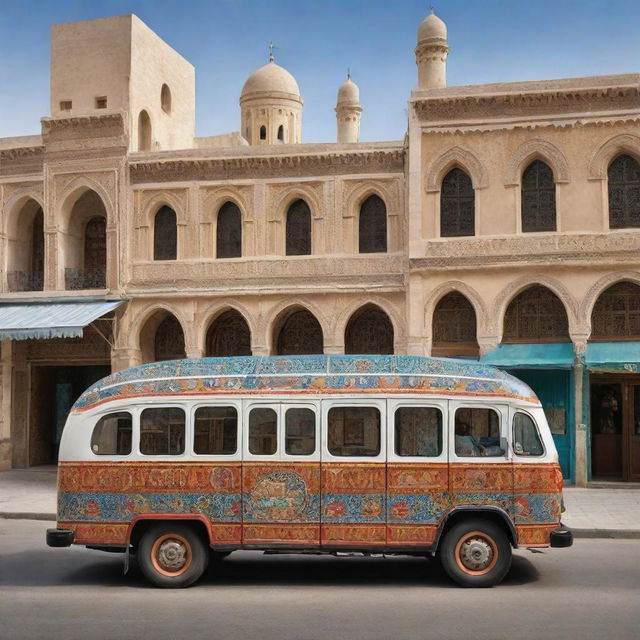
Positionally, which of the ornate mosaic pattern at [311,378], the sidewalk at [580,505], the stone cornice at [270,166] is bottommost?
the sidewalk at [580,505]

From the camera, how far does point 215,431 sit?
1009 cm

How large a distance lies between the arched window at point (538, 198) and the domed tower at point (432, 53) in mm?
3044

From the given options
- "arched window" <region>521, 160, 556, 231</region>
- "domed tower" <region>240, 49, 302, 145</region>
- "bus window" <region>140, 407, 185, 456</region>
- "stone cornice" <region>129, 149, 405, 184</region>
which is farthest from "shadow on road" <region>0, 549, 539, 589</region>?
"domed tower" <region>240, 49, 302, 145</region>

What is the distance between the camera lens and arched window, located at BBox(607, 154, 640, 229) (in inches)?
769

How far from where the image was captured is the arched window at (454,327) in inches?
814

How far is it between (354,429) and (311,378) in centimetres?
71

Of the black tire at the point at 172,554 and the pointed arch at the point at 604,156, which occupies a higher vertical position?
the pointed arch at the point at 604,156

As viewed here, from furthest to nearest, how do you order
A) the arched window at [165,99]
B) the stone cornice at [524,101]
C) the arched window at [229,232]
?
the arched window at [165,99]
the arched window at [229,232]
the stone cornice at [524,101]

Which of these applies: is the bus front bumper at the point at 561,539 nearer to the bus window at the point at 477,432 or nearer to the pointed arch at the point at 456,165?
the bus window at the point at 477,432

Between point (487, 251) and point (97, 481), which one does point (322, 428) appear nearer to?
point (97, 481)

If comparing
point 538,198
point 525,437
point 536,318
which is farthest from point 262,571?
point 538,198

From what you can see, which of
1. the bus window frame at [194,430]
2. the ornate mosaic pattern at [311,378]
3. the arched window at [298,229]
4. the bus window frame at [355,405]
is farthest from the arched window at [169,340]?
the bus window frame at [355,405]

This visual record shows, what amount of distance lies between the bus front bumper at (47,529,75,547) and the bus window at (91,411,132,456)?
0.89 metres

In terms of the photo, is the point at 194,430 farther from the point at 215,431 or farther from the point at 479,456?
the point at 479,456
